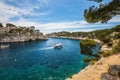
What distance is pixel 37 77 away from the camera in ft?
128

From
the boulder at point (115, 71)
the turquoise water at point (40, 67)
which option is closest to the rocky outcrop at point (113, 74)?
the boulder at point (115, 71)

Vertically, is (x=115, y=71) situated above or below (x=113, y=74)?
above

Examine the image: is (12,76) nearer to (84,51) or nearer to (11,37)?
(84,51)

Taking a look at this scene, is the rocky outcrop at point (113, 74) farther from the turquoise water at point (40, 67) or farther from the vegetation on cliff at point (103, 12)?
the turquoise water at point (40, 67)

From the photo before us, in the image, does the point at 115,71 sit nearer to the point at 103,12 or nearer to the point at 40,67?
the point at 103,12

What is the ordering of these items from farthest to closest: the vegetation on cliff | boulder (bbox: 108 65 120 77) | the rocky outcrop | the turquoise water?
1. the turquoise water
2. boulder (bbox: 108 65 120 77)
3. the rocky outcrop
4. the vegetation on cliff

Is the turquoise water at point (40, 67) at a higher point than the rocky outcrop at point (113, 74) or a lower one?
lower

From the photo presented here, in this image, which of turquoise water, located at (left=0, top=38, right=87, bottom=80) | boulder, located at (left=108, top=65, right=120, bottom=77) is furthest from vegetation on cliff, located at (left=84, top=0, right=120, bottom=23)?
turquoise water, located at (left=0, top=38, right=87, bottom=80)

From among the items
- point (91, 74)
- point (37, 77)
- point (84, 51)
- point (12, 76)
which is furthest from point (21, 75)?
point (91, 74)

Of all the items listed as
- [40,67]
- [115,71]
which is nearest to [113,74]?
[115,71]

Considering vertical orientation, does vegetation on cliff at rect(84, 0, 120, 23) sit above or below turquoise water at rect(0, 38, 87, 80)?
above

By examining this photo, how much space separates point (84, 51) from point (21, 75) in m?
16.4

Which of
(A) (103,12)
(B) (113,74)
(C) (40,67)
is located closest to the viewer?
(A) (103,12)

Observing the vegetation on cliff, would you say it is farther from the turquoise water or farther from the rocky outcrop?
the turquoise water
